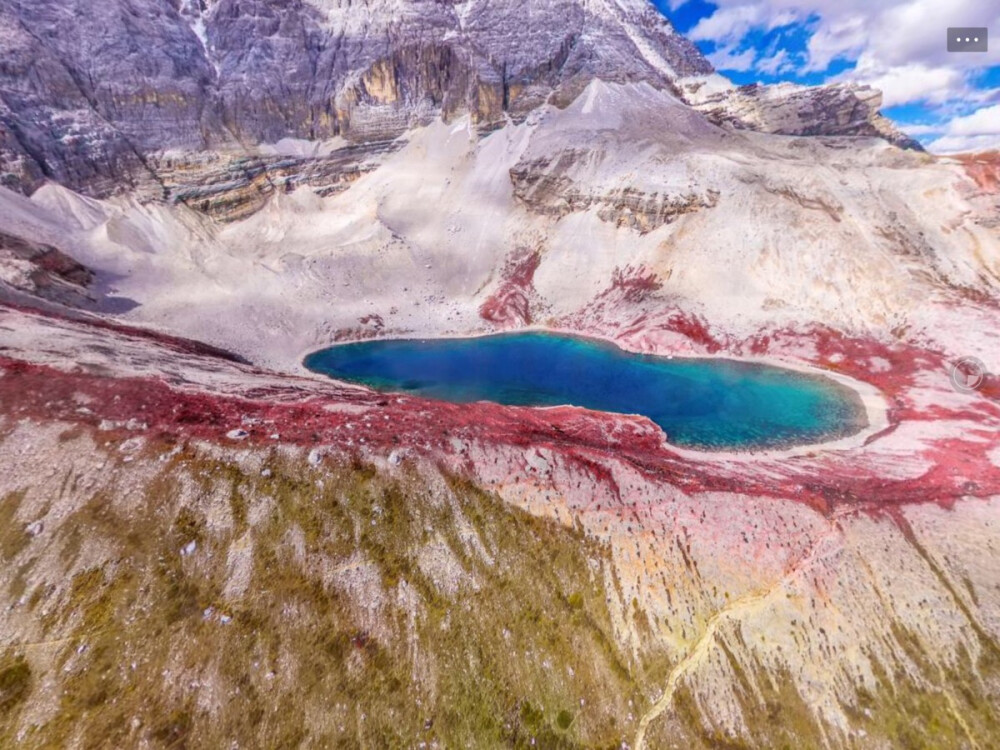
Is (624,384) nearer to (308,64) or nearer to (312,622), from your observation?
(312,622)

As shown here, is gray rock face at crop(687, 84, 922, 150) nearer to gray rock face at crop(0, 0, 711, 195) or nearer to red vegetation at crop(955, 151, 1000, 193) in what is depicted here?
Answer: gray rock face at crop(0, 0, 711, 195)

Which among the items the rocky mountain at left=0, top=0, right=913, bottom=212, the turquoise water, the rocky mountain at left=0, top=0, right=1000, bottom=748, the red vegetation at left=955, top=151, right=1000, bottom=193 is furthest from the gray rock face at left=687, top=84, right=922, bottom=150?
the turquoise water

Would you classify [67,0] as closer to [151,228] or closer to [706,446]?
[151,228]

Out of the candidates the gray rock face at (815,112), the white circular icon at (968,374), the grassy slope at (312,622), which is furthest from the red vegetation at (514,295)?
the gray rock face at (815,112)

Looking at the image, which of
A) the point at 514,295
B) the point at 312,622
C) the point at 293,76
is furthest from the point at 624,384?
the point at 293,76

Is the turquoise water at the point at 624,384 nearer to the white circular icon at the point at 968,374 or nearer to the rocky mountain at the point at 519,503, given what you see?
the rocky mountain at the point at 519,503
